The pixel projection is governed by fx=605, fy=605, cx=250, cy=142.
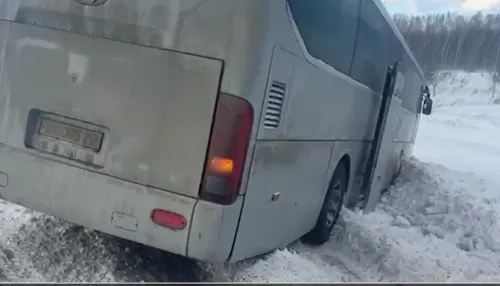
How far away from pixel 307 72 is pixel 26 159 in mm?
2088

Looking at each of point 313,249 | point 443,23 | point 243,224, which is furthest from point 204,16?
point 443,23

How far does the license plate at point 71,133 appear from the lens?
156 inches

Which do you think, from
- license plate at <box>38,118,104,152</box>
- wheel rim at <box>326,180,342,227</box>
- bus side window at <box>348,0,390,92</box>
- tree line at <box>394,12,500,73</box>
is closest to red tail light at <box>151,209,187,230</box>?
license plate at <box>38,118,104,152</box>

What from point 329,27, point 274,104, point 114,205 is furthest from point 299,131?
point 114,205

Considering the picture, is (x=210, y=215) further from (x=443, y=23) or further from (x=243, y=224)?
(x=443, y=23)

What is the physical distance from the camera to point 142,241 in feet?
12.6

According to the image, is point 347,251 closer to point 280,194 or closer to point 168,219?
point 280,194

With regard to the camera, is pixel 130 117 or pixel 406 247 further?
pixel 406 247

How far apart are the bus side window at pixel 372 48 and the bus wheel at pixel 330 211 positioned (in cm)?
107

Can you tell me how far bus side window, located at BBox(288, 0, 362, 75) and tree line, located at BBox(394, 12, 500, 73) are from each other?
46.3 meters

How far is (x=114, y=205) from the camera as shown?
153 inches

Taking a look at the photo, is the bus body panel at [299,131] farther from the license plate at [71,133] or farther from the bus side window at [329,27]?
the license plate at [71,133]

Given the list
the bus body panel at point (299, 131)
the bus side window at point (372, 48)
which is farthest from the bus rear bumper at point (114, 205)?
the bus side window at point (372, 48)

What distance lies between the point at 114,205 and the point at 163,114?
676mm
